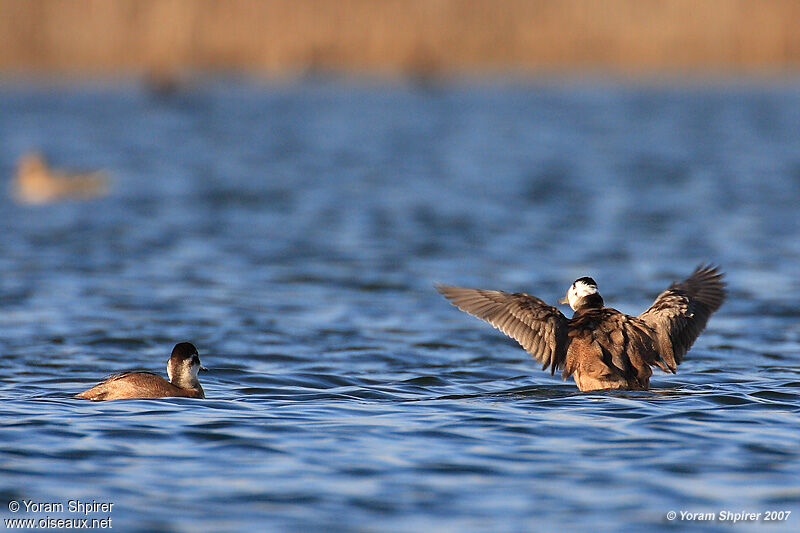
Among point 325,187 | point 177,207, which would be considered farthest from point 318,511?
point 325,187

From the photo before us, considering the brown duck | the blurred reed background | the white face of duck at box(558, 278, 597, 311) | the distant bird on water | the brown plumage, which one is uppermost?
the blurred reed background

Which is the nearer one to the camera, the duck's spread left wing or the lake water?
the lake water

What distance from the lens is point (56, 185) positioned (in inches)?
822

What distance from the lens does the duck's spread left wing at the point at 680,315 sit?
8.67 m

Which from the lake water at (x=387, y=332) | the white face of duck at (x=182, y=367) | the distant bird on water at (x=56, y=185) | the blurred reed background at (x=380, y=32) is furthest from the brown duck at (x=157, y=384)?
the blurred reed background at (x=380, y=32)

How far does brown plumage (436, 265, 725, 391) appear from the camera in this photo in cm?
842

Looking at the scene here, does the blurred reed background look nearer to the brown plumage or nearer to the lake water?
the lake water

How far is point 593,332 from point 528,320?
444 mm

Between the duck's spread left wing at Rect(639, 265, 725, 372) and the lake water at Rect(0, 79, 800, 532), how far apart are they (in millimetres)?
311

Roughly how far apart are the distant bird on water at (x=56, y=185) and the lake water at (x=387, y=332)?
30 centimetres

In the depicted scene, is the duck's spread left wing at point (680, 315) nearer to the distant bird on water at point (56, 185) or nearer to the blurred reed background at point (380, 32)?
the distant bird on water at point (56, 185)

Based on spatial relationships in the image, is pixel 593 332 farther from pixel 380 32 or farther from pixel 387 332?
pixel 380 32

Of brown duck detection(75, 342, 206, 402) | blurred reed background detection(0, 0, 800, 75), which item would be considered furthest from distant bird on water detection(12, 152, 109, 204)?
blurred reed background detection(0, 0, 800, 75)

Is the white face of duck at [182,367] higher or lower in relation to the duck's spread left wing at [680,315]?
lower
